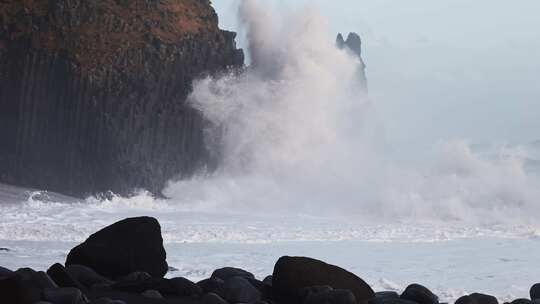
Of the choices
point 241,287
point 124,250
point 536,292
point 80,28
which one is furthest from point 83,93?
point 241,287

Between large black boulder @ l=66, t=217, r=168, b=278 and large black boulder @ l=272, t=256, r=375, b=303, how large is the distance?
3.33ft

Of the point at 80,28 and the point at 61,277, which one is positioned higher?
the point at 80,28

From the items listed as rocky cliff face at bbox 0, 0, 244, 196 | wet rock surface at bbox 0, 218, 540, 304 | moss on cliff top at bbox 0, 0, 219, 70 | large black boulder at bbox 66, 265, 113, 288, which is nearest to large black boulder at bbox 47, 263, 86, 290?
wet rock surface at bbox 0, 218, 540, 304

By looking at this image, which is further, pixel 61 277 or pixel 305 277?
pixel 305 277

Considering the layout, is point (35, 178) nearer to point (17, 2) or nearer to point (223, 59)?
point (17, 2)

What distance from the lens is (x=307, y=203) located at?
2548cm

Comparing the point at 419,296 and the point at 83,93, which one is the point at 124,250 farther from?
the point at 83,93

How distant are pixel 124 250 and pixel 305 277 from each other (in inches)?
50.3

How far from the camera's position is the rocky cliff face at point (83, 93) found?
2470cm

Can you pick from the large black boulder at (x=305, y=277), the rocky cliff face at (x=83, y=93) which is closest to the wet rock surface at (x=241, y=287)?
the large black boulder at (x=305, y=277)

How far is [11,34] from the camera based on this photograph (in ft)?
81.9

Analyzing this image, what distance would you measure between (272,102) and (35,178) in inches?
310

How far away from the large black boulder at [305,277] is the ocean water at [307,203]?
14.0 feet

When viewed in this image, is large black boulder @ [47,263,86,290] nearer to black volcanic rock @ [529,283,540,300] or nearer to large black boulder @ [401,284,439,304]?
large black boulder @ [401,284,439,304]
